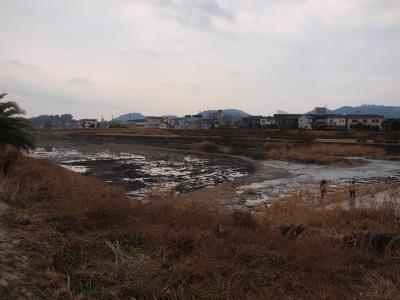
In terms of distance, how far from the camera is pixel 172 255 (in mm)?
5828

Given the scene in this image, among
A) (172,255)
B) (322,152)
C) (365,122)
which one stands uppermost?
(365,122)

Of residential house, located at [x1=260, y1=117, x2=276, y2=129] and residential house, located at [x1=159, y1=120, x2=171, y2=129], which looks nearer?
residential house, located at [x1=260, y1=117, x2=276, y2=129]

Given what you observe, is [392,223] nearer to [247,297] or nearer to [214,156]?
[247,297]

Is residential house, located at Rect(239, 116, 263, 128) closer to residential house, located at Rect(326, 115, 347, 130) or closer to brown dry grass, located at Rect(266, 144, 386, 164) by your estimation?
residential house, located at Rect(326, 115, 347, 130)

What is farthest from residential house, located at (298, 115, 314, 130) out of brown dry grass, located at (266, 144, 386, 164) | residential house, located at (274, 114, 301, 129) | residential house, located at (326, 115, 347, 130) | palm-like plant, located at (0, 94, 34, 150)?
palm-like plant, located at (0, 94, 34, 150)

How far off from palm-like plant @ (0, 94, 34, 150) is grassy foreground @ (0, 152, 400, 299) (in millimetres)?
4802

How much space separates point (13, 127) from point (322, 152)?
3648 centimetres

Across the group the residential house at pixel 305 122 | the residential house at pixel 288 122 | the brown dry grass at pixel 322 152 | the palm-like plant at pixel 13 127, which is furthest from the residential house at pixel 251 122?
the palm-like plant at pixel 13 127

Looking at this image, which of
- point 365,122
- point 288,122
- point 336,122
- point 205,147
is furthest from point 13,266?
point 288,122

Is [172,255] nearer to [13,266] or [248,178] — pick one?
[13,266]

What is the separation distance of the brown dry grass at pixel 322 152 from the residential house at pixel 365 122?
35.4 metres

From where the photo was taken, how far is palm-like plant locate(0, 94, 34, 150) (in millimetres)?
12867

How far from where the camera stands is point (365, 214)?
10.2m

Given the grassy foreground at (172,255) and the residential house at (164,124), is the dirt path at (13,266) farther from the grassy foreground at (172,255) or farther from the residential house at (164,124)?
the residential house at (164,124)
